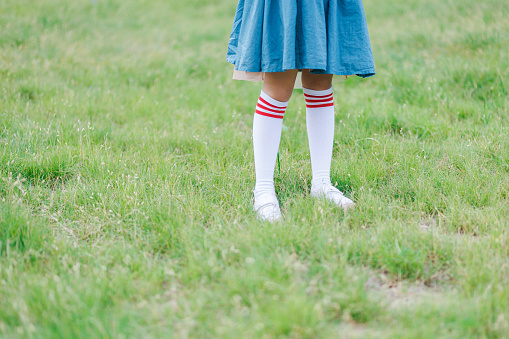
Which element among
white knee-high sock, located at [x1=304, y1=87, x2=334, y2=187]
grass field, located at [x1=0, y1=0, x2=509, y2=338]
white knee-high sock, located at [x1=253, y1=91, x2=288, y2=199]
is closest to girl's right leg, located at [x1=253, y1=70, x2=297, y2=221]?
white knee-high sock, located at [x1=253, y1=91, x2=288, y2=199]

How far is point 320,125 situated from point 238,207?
703 mm

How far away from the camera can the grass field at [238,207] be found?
1.47m

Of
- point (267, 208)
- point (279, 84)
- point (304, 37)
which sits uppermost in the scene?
point (304, 37)

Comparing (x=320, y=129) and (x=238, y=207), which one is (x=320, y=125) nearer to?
(x=320, y=129)

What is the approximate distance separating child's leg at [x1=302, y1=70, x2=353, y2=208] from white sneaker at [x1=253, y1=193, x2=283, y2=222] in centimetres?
27

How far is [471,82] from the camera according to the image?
159 inches

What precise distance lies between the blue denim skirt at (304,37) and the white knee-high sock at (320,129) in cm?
24

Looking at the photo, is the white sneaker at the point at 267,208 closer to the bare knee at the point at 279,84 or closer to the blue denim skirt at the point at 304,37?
the bare knee at the point at 279,84

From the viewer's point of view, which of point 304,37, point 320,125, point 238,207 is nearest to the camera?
point 304,37

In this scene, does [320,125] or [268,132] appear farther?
[320,125]

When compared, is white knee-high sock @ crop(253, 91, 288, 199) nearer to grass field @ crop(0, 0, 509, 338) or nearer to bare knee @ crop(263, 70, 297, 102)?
bare knee @ crop(263, 70, 297, 102)

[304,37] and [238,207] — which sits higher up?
[304,37]

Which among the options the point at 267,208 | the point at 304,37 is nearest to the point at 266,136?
the point at 267,208

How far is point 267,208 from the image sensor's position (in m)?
2.22
